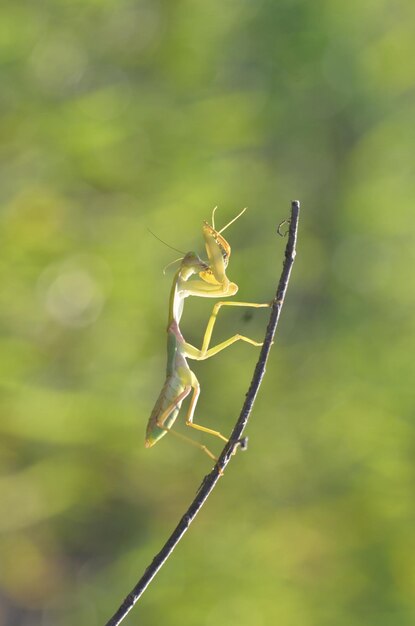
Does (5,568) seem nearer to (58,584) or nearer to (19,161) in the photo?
(58,584)

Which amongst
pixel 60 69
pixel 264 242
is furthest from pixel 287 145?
pixel 60 69

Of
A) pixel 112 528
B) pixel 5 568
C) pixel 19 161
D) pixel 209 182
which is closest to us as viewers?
pixel 19 161

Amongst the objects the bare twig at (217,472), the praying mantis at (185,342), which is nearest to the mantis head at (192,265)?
A: the praying mantis at (185,342)

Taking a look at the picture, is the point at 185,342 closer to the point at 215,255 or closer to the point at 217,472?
the point at 215,255

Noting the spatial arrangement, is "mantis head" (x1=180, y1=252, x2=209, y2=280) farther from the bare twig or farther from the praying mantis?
the bare twig

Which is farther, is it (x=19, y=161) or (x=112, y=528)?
(x=112, y=528)

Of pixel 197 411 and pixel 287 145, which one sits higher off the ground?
pixel 287 145
